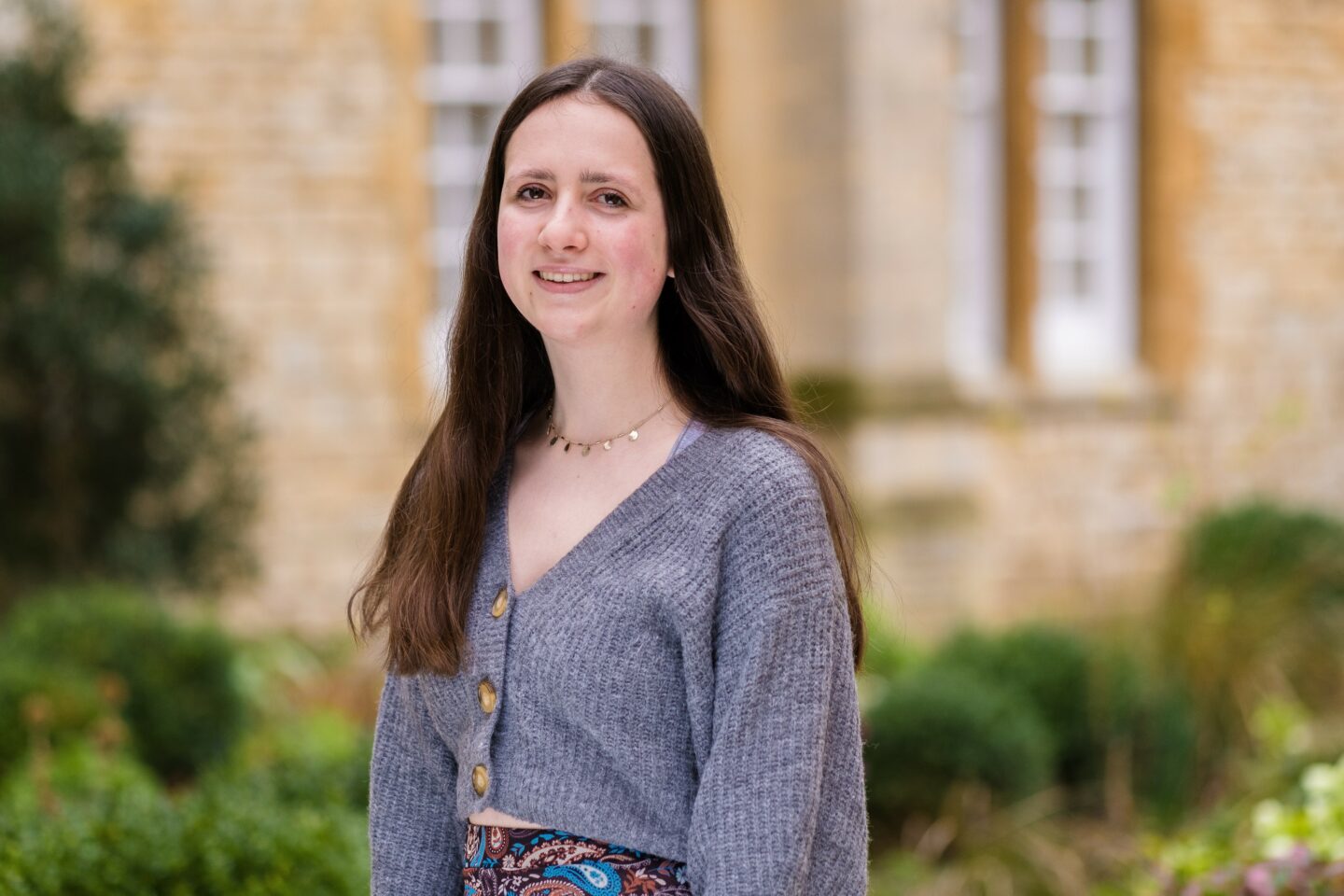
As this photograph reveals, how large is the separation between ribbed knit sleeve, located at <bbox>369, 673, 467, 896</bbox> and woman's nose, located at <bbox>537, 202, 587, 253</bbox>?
55 cm

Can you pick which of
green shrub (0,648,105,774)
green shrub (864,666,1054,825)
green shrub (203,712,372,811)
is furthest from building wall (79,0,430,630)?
green shrub (864,666,1054,825)

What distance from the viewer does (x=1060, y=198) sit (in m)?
10.6

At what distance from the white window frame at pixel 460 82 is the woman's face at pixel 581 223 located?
752 cm

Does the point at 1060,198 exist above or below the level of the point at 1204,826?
above

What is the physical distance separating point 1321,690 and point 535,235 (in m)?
5.46

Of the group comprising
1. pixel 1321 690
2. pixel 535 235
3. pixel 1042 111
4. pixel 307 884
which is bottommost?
pixel 1321 690

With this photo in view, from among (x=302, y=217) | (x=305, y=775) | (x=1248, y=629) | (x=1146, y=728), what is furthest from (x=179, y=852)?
(x=302, y=217)

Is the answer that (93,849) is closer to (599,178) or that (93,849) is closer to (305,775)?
(305,775)

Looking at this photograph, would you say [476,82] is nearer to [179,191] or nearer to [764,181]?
[764,181]

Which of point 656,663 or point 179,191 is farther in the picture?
point 179,191

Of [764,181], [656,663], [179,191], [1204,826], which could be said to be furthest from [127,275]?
[656,663]

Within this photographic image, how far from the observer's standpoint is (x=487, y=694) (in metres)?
1.77

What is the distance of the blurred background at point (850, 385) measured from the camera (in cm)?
501

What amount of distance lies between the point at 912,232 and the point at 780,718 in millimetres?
7709
